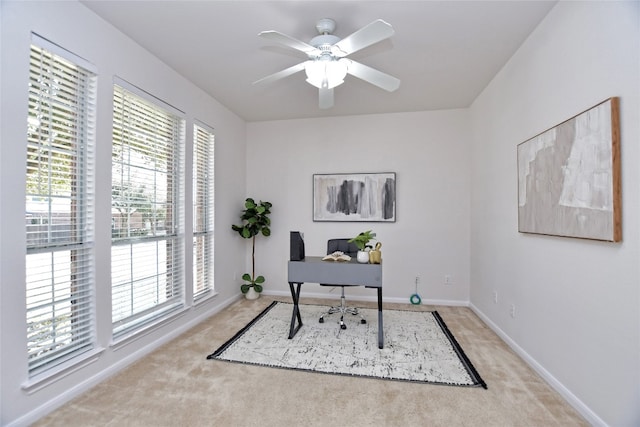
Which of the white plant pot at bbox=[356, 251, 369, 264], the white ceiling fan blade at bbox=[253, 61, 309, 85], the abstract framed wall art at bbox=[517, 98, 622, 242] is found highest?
the white ceiling fan blade at bbox=[253, 61, 309, 85]

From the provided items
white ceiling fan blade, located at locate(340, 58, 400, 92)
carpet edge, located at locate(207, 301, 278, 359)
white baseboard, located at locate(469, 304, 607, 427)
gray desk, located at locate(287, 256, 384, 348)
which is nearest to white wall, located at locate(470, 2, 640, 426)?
white baseboard, located at locate(469, 304, 607, 427)

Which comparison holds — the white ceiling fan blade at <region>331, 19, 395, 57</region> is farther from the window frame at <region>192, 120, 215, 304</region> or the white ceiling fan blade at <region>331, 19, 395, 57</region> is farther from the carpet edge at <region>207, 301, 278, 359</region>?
the carpet edge at <region>207, 301, 278, 359</region>

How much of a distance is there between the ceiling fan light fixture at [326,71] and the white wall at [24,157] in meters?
1.52

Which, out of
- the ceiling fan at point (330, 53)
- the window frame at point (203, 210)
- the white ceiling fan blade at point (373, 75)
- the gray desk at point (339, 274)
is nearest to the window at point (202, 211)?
the window frame at point (203, 210)

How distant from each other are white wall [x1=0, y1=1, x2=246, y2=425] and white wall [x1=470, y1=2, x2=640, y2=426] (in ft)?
10.5

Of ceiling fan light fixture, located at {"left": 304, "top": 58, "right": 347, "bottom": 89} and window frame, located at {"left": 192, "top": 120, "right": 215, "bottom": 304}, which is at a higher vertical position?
ceiling fan light fixture, located at {"left": 304, "top": 58, "right": 347, "bottom": 89}

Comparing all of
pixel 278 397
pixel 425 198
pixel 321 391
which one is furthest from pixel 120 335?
pixel 425 198

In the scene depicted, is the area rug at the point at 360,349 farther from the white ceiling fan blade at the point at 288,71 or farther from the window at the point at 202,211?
the white ceiling fan blade at the point at 288,71

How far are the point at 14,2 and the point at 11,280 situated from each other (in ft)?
5.06

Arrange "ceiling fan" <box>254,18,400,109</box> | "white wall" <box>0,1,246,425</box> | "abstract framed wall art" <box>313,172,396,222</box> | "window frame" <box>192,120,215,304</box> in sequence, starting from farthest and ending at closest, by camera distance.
A: "abstract framed wall art" <box>313,172,396,222</box> < "window frame" <box>192,120,215,304</box> < "ceiling fan" <box>254,18,400,109</box> < "white wall" <box>0,1,246,425</box>

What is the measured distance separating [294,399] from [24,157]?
2194mm

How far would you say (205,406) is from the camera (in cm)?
195

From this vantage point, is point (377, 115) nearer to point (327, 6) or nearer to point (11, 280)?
point (327, 6)

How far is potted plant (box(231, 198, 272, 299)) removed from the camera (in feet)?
14.1
